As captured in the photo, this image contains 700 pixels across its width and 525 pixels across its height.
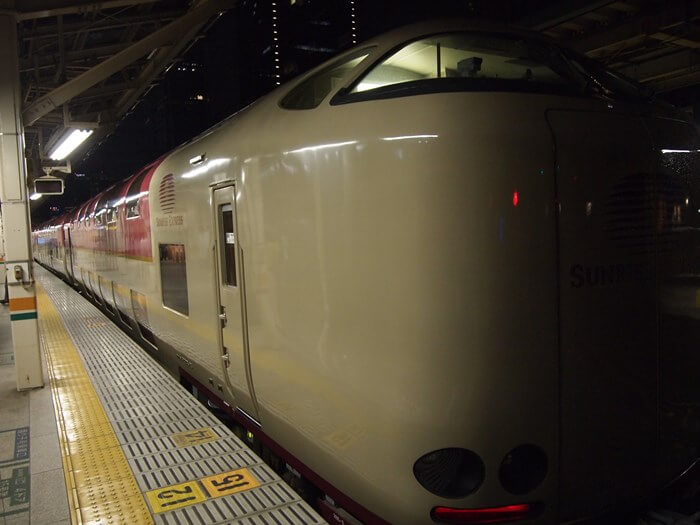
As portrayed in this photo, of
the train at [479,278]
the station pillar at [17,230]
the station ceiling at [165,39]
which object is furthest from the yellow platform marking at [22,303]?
the train at [479,278]

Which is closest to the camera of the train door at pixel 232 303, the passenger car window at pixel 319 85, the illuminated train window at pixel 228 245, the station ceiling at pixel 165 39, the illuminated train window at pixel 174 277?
the passenger car window at pixel 319 85

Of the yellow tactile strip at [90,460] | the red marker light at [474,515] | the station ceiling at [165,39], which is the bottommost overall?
the yellow tactile strip at [90,460]

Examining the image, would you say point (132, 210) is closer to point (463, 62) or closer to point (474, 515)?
point (463, 62)

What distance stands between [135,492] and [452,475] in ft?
6.48

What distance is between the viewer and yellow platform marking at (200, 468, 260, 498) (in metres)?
3.14

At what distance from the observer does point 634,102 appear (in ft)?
8.59

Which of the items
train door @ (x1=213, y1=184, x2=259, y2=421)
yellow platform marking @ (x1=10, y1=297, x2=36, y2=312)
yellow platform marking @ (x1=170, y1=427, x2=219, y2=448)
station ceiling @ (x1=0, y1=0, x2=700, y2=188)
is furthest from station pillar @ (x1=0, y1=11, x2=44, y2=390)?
train door @ (x1=213, y1=184, x2=259, y2=421)

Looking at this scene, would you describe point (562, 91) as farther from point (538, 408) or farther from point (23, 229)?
point (23, 229)

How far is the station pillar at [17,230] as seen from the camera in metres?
5.29

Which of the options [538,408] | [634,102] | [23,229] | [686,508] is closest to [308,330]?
[538,408]

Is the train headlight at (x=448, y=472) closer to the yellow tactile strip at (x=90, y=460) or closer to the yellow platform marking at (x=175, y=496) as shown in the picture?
the yellow platform marking at (x=175, y=496)

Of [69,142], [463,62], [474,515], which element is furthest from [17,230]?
[474,515]

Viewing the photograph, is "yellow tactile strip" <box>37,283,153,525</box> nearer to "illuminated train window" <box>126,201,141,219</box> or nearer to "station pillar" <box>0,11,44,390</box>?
"station pillar" <box>0,11,44,390</box>

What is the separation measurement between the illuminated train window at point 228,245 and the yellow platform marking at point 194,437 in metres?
1.16
